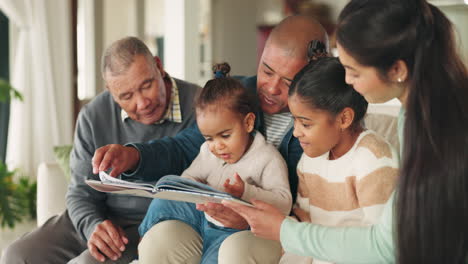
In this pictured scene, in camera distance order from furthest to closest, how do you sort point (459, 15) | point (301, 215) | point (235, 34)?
point (235, 34)
point (459, 15)
point (301, 215)

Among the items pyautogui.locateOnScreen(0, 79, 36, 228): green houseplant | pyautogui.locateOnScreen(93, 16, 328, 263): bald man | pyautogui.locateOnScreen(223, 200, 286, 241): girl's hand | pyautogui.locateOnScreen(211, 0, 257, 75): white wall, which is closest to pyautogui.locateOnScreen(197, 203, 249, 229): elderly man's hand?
pyautogui.locateOnScreen(93, 16, 328, 263): bald man

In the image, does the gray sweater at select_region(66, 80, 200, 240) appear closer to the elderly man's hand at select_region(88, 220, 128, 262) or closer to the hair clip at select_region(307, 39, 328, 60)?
the elderly man's hand at select_region(88, 220, 128, 262)

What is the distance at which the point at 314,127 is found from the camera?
1.48m

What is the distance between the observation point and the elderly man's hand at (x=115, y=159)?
173cm

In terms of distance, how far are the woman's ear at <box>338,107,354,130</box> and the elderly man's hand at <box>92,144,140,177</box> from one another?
0.71 m

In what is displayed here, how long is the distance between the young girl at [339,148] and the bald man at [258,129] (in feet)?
0.58

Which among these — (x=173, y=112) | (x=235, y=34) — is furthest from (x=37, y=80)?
(x=235, y=34)

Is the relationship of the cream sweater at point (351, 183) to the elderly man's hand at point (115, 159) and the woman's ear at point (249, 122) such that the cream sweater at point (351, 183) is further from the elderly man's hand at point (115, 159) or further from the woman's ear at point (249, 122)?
the elderly man's hand at point (115, 159)

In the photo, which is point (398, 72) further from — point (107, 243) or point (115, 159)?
point (107, 243)

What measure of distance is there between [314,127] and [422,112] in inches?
14.3

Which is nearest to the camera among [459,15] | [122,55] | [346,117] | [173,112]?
[346,117]

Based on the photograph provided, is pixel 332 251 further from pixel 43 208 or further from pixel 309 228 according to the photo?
pixel 43 208

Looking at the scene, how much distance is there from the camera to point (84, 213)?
2049 mm

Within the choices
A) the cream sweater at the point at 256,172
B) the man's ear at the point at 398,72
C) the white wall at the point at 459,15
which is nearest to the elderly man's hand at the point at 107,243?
the cream sweater at the point at 256,172
